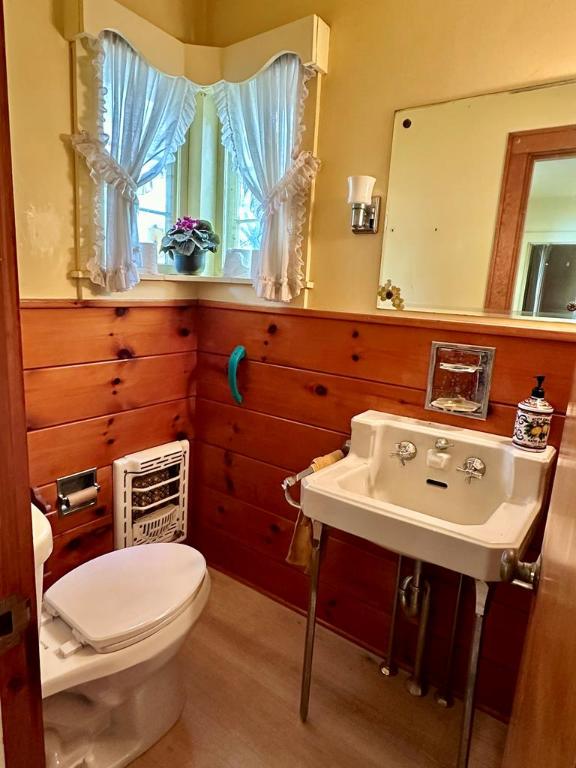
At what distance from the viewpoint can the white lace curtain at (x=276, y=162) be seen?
166 cm

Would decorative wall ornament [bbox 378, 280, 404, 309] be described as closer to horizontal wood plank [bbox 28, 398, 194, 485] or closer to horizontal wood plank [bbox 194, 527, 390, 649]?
horizontal wood plank [bbox 28, 398, 194, 485]

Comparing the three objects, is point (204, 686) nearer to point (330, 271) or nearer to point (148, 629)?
point (148, 629)

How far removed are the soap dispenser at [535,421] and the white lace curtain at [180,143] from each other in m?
0.84

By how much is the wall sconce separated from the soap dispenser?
2.32ft

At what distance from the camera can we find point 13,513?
1.74 feet

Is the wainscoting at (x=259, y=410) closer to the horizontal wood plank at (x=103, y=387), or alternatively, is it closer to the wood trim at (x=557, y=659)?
the horizontal wood plank at (x=103, y=387)

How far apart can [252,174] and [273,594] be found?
1690mm

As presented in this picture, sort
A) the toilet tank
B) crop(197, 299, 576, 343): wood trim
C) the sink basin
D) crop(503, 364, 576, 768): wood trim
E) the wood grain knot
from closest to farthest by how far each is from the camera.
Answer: crop(503, 364, 576, 768): wood trim
the wood grain knot
the toilet tank
the sink basin
crop(197, 299, 576, 343): wood trim

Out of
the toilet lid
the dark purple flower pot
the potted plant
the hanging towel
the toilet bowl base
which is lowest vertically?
the toilet bowl base

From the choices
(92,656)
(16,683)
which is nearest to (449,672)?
(92,656)

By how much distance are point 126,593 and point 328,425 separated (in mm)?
854

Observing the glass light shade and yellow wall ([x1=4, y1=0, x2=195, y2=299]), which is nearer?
yellow wall ([x1=4, y1=0, x2=195, y2=299])

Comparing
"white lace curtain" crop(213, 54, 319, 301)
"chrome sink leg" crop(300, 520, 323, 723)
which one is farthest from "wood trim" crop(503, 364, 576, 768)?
"white lace curtain" crop(213, 54, 319, 301)

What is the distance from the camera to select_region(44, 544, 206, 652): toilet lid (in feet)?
4.13
